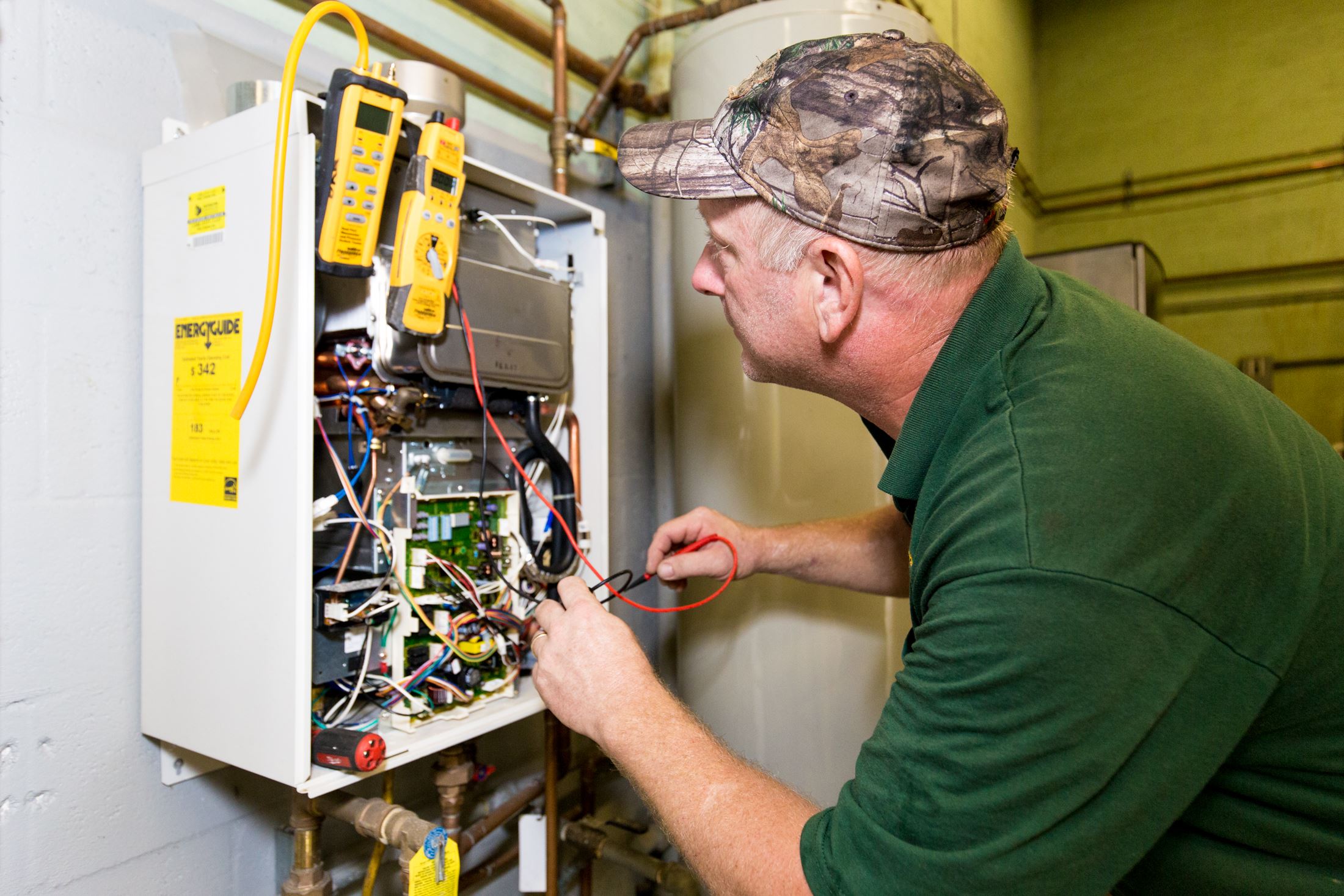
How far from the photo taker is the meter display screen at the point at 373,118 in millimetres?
801

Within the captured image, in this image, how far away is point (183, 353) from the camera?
0.86m

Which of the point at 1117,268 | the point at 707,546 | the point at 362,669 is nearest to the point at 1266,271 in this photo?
the point at 1117,268

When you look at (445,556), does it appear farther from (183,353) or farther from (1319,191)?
(1319,191)

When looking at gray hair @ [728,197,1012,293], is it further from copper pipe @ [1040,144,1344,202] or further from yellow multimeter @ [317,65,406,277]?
copper pipe @ [1040,144,1344,202]

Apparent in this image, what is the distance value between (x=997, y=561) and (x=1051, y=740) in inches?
4.4

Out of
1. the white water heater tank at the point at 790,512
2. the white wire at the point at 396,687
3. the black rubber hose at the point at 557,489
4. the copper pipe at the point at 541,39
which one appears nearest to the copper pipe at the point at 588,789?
the white water heater tank at the point at 790,512

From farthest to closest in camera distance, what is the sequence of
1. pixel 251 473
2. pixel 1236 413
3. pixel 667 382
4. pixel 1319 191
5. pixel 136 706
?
pixel 1319 191, pixel 667 382, pixel 136 706, pixel 251 473, pixel 1236 413

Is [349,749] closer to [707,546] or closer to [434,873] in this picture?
[434,873]

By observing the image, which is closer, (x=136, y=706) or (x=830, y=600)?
(x=136, y=706)

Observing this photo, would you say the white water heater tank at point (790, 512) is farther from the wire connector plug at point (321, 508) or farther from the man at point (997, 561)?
the wire connector plug at point (321, 508)

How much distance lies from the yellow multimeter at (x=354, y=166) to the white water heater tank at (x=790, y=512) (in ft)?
2.14

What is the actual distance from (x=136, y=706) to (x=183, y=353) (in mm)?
404

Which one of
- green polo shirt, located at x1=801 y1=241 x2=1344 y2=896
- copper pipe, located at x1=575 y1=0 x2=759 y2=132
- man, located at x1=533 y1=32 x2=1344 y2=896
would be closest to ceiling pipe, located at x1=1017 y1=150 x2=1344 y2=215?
copper pipe, located at x1=575 y1=0 x2=759 y2=132

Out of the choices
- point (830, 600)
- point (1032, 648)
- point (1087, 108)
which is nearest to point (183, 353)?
point (1032, 648)
